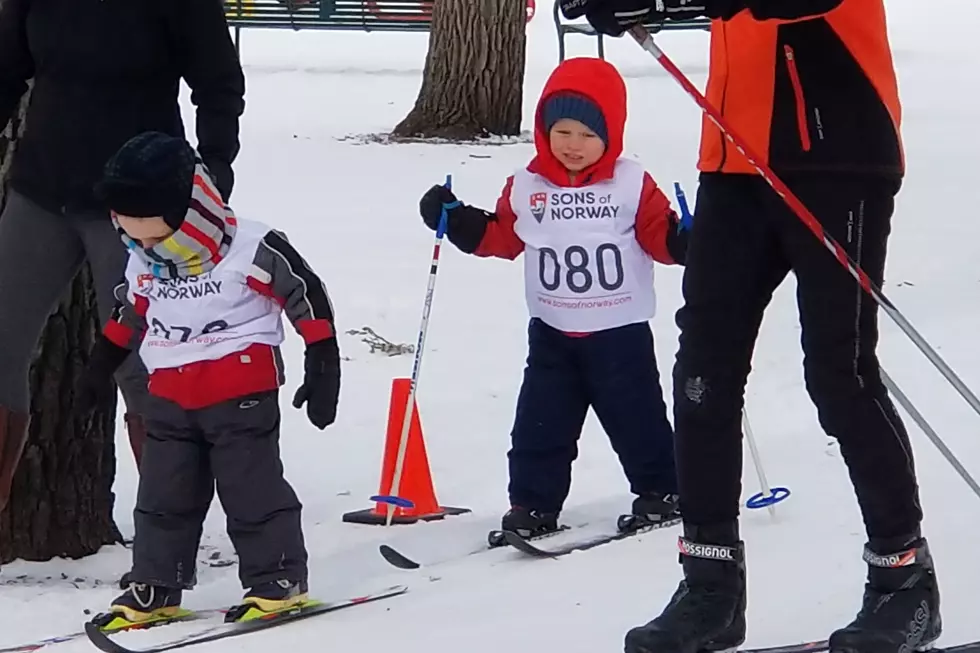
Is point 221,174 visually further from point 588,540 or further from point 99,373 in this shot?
point 588,540

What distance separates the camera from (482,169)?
32.4 ft

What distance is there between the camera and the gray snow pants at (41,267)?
4.07 meters

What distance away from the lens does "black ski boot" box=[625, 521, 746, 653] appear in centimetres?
302

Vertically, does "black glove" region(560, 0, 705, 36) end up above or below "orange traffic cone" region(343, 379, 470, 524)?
above

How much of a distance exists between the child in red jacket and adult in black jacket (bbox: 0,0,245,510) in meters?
0.97

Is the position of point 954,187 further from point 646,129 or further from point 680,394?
point 680,394

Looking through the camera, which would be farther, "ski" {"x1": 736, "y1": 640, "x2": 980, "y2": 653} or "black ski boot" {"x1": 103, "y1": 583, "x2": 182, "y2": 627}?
"black ski boot" {"x1": 103, "y1": 583, "x2": 182, "y2": 627}

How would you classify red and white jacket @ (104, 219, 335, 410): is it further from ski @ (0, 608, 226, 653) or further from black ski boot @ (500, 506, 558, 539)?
black ski boot @ (500, 506, 558, 539)

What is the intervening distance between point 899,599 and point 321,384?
1433 millimetres

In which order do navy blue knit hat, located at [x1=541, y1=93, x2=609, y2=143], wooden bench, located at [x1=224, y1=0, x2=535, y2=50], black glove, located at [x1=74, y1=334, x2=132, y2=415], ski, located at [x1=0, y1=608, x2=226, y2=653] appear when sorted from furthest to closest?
wooden bench, located at [x1=224, y1=0, x2=535, y2=50] → navy blue knit hat, located at [x1=541, y1=93, x2=609, y2=143] → black glove, located at [x1=74, y1=334, x2=132, y2=415] → ski, located at [x1=0, y1=608, x2=226, y2=653]

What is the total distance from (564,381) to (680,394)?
172 centimetres

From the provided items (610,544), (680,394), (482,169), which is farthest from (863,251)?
(482,169)

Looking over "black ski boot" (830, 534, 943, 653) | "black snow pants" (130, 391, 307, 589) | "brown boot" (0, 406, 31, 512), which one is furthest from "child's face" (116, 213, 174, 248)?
"black ski boot" (830, 534, 943, 653)

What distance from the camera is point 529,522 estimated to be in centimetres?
477
